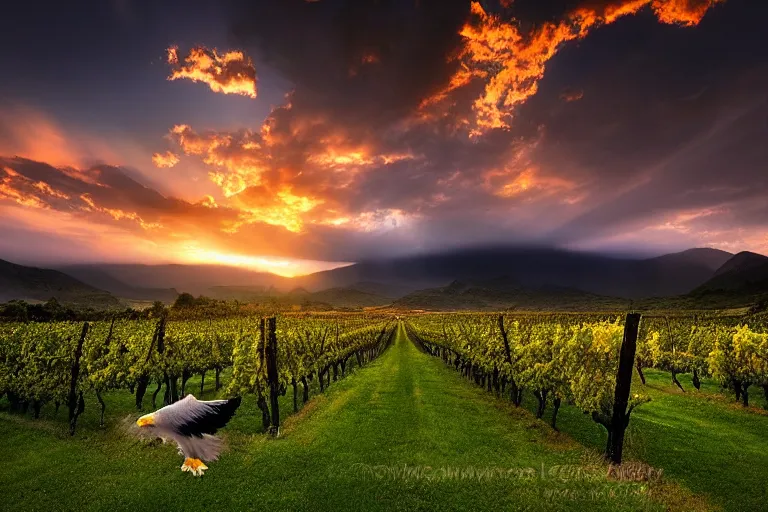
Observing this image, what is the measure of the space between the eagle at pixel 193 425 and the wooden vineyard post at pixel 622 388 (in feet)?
42.2

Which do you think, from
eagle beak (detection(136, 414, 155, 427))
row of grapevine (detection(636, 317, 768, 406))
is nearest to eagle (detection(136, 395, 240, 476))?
eagle beak (detection(136, 414, 155, 427))

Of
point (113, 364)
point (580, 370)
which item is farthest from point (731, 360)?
point (113, 364)

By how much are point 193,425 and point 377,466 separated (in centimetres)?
590

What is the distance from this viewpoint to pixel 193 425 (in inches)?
431

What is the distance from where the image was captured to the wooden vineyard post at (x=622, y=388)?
37.9 ft

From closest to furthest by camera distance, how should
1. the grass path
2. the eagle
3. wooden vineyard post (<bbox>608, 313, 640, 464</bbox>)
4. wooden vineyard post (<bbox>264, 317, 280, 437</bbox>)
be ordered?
the grass path → the eagle → wooden vineyard post (<bbox>608, 313, 640, 464</bbox>) → wooden vineyard post (<bbox>264, 317, 280, 437</bbox>)

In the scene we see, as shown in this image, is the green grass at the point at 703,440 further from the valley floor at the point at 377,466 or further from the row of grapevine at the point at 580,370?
the row of grapevine at the point at 580,370

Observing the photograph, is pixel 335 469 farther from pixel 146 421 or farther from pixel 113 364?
pixel 113 364

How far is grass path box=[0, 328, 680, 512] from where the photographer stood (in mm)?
9492

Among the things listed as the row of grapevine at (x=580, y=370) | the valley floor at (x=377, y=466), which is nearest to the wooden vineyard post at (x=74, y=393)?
the valley floor at (x=377, y=466)

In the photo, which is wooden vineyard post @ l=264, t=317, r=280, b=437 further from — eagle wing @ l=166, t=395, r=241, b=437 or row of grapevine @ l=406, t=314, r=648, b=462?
row of grapevine @ l=406, t=314, r=648, b=462

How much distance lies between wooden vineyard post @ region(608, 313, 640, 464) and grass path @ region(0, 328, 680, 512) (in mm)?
1005

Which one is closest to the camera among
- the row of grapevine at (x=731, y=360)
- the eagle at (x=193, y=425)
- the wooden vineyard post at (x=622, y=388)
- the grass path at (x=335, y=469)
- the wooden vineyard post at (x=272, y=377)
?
the grass path at (x=335, y=469)

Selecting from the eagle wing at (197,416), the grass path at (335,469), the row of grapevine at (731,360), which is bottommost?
the grass path at (335,469)
